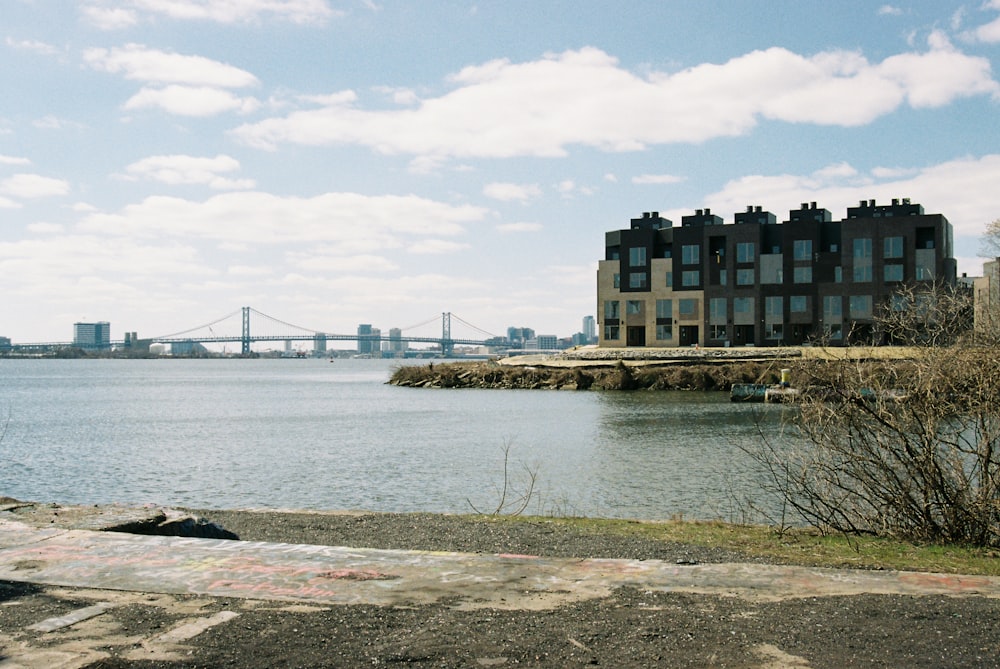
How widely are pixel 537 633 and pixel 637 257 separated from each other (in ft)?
308

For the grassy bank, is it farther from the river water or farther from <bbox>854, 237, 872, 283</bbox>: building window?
<bbox>854, 237, 872, 283</bbox>: building window

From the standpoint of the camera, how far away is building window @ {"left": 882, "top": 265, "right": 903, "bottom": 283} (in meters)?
85.4

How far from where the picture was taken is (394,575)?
8734 mm

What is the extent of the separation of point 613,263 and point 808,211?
21.8 metres

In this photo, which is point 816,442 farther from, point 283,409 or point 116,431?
point 283,409

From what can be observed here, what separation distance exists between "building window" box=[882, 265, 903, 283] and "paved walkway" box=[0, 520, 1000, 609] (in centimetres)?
8382

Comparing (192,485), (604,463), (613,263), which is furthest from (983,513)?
(613,263)

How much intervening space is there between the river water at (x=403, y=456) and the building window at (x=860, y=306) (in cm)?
2818

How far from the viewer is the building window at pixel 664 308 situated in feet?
317

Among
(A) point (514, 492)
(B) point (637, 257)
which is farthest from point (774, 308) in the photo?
(A) point (514, 492)

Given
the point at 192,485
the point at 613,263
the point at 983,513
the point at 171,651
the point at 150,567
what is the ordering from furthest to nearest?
the point at 613,263 → the point at 192,485 → the point at 983,513 → the point at 150,567 → the point at 171,651

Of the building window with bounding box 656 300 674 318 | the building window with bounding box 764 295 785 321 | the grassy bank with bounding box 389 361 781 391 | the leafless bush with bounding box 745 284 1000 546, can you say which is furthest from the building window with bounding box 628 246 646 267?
the leafless bush with bounding box 745 284 1000 546

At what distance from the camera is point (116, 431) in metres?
50.2

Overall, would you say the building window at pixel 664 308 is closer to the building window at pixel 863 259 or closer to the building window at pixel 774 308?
the building window at pixel 774 308
